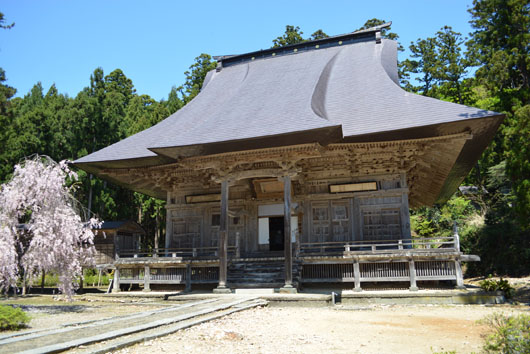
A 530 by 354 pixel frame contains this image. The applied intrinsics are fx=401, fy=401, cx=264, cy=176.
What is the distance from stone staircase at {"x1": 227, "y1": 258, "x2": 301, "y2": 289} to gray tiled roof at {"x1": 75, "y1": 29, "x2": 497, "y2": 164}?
4.89m

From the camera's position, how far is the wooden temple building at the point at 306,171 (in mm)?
13141

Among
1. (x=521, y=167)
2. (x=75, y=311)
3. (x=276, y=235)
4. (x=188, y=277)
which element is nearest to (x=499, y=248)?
(x=521, y=167)

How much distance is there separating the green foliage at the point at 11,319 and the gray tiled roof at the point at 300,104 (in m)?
6.95

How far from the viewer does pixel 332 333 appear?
23.8 ft

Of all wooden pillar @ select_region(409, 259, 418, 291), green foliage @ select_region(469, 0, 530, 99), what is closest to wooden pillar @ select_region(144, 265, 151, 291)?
wooden pillar @ select_region(409, 259, 418, 291)

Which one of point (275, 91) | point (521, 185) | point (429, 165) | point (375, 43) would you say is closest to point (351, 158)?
point (429, 165)

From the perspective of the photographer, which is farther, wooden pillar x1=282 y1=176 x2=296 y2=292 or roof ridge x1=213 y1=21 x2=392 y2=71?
roof ridge x1=213 y1=21 x2=392 y2=71

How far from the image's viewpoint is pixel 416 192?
64.7ft

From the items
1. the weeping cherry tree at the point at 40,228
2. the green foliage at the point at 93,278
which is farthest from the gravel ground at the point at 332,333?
the green foliage at the point at 93,278

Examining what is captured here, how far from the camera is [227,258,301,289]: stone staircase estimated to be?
13.7 meters

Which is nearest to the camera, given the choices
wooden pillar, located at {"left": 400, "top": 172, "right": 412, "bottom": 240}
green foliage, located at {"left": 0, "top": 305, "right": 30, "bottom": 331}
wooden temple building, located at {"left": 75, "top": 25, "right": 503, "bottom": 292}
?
green foliage, located at {"left": 0, "top": 305, "right": 30, "bottom": 331}

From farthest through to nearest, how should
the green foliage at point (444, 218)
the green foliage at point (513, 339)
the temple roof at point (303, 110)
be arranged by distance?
the green foliage at point (444, 218)
the temple roof at point (303, 110)
the green foliage at point (513, 339)

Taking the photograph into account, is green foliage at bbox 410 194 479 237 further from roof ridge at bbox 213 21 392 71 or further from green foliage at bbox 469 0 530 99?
roof ridge at bbox 213 21 392 71

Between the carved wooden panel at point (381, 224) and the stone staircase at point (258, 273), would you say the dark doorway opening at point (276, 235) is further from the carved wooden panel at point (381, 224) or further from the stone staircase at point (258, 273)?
the carved wooden panel at point (381, 224)
